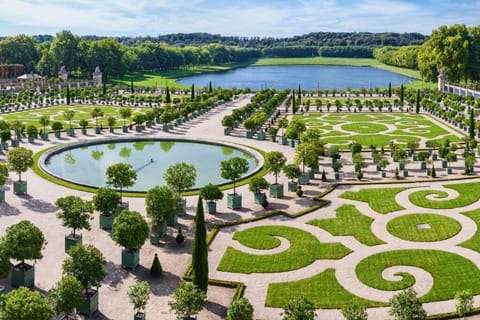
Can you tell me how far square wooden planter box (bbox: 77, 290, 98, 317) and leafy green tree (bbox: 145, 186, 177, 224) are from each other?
7.43 meters

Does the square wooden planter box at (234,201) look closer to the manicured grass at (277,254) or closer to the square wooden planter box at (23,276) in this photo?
the manicured grass at (277,254)

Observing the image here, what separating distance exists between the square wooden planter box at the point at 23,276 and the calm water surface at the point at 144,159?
1501 centimetres

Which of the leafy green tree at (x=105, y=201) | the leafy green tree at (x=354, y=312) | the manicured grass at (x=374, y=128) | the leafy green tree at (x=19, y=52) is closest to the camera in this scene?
the leafy green tree at (x=354, y=312)

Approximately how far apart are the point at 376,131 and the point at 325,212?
34379mm

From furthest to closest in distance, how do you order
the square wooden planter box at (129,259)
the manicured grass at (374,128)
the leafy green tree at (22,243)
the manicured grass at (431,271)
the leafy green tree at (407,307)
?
the manicured grass at (374,128) < the square wooden planter box at (129,259) < the manicured grass at (431,271) < the leafy green tree at (22,243) < the leafy green tree at (407,307)

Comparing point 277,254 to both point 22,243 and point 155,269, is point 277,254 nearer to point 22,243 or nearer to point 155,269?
point 155,269

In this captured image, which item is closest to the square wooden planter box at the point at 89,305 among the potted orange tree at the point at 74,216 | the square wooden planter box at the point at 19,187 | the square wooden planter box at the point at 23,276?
the square wooden planter box at the point at 23,276

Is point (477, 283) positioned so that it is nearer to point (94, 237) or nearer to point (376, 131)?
point (94, 237)

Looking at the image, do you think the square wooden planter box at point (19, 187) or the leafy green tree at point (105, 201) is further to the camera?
the square wooden planter box at point (19, 187)

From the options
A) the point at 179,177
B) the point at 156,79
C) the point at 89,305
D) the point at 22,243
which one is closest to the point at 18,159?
the point at 179,177

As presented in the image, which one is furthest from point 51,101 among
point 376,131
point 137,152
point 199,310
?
point 199,310

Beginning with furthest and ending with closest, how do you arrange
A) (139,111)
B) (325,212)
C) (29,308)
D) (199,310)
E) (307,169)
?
(139,111) → (307,169) → (325,212) → (199,310) → (29,308)

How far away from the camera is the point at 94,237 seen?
92.7 feet

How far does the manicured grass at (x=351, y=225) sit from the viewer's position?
28453 mm
